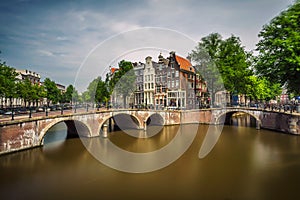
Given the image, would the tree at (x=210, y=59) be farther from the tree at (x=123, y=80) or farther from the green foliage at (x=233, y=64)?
the tree at (x=123, y=80)

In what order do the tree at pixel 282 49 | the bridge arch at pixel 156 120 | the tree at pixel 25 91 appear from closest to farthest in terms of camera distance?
1. the tree at pixel 282 49
2. the bridge arch at pixel 156 120
3. the tree at pixel 25 91

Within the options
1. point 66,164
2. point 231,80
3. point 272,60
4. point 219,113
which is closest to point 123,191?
point 66,164

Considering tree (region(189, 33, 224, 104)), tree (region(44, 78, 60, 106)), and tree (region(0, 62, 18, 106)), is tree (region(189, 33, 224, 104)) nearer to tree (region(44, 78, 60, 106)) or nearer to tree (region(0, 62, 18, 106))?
tree (region(0, 62, 18, 106))

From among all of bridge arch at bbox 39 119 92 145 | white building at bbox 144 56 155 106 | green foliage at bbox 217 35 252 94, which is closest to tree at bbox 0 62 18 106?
bridge arch at bbox 39 119 92 145

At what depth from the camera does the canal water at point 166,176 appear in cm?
935

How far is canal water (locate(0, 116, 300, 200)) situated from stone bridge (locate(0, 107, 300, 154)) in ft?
3.82

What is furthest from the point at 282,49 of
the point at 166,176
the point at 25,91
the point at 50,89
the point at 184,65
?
the point at 50,89

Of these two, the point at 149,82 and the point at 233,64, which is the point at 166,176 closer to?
the point at 233,64

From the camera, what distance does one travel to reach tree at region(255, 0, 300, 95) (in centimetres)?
1881

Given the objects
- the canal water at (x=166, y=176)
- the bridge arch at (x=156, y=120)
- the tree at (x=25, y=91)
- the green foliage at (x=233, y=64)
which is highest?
the green foliage at (x=233, y=64)

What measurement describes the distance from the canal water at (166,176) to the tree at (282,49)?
782cm

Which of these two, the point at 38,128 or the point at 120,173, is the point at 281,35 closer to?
the point at 120,173

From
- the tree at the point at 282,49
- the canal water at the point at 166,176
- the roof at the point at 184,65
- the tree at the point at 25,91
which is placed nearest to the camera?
the canal water at the point at 166,176

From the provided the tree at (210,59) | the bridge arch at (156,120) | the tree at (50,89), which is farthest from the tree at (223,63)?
the tree at (50,89)
